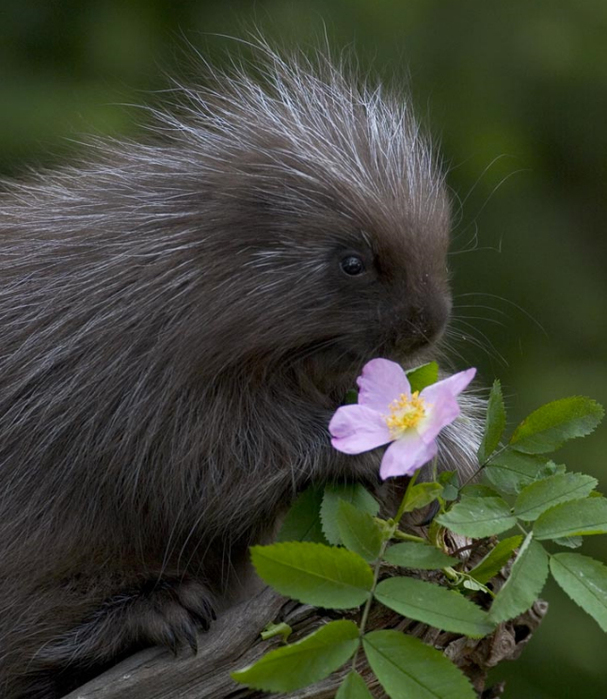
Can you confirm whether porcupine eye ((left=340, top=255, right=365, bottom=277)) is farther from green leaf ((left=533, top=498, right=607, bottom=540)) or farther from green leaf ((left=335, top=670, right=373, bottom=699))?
green leaf ((left=335, top=670, right=373, bottom=699))

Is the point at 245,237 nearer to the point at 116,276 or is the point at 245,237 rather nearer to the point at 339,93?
the point at 116,276

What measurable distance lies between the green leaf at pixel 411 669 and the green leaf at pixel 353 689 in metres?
0.03

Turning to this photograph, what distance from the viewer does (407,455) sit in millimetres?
1729

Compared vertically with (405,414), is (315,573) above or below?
below

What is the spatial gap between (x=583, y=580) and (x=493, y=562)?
0.26 metres

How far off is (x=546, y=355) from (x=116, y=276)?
2.18 m

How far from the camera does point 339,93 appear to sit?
2.73 metres

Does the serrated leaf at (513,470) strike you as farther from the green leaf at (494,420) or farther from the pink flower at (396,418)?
the pink flower at (396,418)

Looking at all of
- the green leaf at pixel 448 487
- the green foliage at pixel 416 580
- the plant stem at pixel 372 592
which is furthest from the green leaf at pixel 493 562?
the plant stem at pixel 372 592

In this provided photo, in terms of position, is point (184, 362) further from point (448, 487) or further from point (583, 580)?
point (583, 580)

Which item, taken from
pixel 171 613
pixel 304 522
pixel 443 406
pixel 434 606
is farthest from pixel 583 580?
pixel 171 613

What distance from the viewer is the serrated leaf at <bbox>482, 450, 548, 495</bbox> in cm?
201

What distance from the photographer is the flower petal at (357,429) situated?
1783mm

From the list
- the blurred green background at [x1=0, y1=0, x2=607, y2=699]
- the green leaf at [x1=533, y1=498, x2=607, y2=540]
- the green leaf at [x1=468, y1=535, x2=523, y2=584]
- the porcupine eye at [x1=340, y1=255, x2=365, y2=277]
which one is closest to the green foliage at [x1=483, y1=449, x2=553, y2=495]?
the green leaf at [x1=468, y1=535, x2=523, y2=584]
